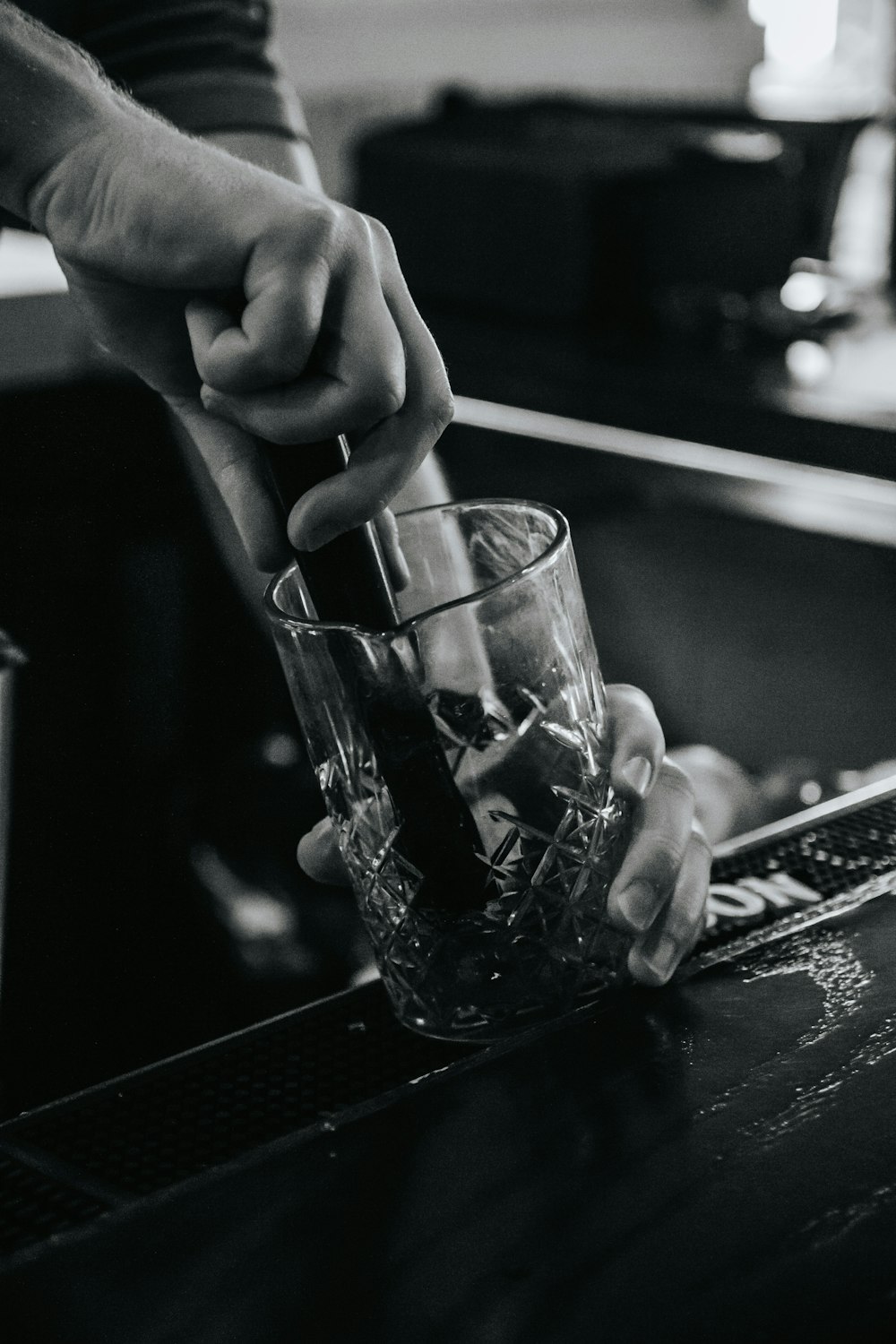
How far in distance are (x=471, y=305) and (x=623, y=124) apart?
1.14 ft

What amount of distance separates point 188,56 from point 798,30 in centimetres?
308

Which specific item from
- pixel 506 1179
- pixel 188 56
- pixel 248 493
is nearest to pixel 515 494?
pixel 188 56

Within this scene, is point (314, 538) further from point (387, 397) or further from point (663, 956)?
point (663, 956)

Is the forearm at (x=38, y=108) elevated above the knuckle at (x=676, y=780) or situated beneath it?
elevated above

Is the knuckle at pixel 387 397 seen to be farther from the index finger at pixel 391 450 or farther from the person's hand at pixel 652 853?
the person's hand at pixel 652 853

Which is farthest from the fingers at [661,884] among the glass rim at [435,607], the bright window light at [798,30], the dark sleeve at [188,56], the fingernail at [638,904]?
the bright window light at [798,30]

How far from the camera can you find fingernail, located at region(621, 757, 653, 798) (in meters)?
0.51

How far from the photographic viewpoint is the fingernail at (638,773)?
506mm

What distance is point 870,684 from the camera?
3.66ft

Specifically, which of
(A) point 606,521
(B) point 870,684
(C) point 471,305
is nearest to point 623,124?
(C) point 471,305

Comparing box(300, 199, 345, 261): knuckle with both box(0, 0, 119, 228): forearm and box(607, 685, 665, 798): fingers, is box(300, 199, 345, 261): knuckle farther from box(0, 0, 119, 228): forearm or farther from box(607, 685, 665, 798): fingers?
box(607, 685, 665, 798): fingers

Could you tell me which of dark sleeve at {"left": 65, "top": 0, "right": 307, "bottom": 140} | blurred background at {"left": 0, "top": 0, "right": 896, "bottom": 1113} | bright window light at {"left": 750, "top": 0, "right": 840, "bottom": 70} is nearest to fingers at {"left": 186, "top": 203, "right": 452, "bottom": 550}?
blurred background at {"left": 0, "top": 0, "right": 896, "bottom": 1113}

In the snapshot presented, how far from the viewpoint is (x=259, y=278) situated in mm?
438

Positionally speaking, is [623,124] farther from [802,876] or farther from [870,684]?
[802,876]
